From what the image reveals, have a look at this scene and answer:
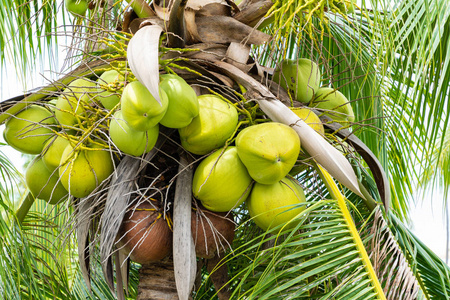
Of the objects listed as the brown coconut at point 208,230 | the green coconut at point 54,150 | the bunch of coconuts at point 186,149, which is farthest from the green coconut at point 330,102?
the green coconut at point 54,150

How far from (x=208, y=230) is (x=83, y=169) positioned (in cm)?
38

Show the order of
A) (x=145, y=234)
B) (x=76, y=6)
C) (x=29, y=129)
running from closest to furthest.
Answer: (x=145, y=234) → (x=29, y=129) → (x=76, y=6)

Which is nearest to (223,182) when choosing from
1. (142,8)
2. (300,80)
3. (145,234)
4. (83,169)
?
(145,234)

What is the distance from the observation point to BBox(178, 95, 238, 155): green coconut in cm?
132

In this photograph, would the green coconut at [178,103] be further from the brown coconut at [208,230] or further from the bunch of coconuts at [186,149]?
the brown coconut at [208,230]

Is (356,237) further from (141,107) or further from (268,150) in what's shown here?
(141,107)

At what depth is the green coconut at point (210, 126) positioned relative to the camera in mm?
1317

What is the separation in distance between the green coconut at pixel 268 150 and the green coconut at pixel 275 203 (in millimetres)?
45

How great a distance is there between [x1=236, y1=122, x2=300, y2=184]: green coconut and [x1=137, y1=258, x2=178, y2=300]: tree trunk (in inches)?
19.1

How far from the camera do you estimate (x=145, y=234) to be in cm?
136

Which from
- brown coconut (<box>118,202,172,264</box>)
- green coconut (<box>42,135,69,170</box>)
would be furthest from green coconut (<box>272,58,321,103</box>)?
green coconut (<box>42,135,69,170</box>)

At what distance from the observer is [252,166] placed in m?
1.27

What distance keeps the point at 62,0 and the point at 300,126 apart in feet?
3.86

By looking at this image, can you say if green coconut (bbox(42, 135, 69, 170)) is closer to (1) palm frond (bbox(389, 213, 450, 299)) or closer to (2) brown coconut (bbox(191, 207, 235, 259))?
(2) brown coconut (bbox(191, 207, 235, 259))
